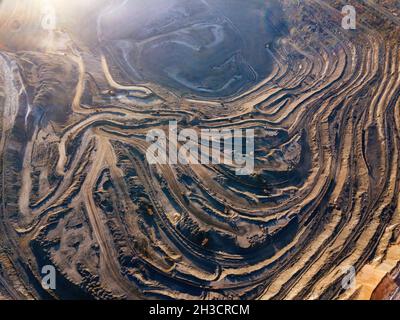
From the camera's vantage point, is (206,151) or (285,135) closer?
(206,151)

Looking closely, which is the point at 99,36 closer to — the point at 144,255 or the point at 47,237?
the point at 47,237

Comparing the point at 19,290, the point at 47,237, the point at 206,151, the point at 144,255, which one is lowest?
the point at 19,290

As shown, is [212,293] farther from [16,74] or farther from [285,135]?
[16,74]

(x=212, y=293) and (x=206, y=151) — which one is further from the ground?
(x=206, y=151)

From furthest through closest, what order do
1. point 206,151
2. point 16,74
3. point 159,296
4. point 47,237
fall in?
1. point 16,74
2. point 206,151
3. point 47,237
4. point 159,296
